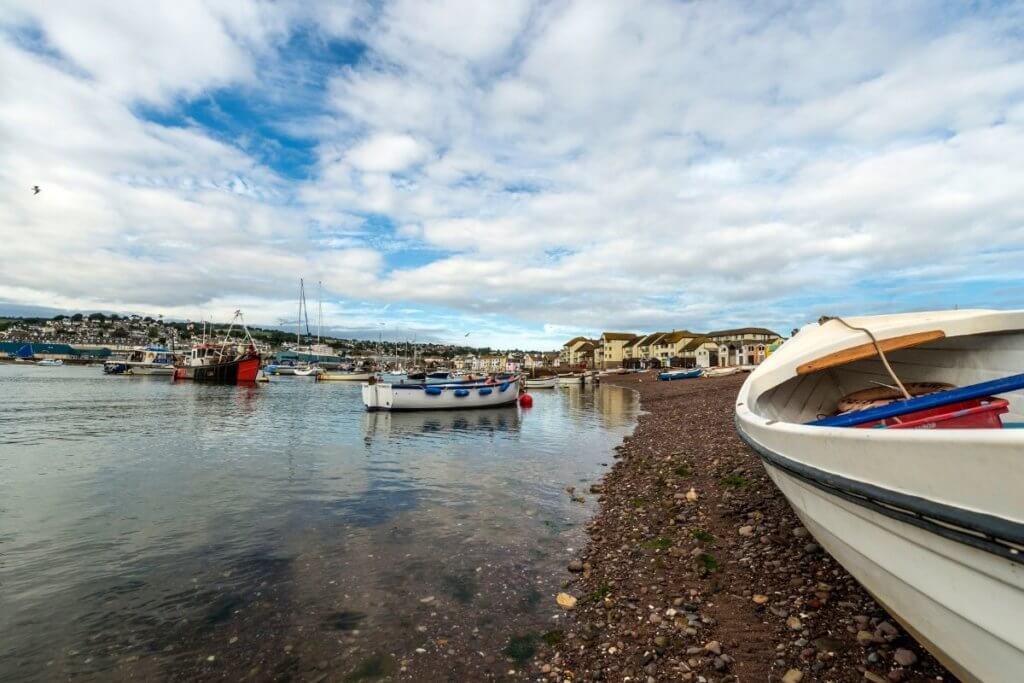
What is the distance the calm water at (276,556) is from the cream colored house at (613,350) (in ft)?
397

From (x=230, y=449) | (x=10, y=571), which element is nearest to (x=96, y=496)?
(x=10, y=571)

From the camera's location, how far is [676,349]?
120062mm

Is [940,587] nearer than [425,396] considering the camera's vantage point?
Yes

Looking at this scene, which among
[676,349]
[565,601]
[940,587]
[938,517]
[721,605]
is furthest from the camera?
[676,349]

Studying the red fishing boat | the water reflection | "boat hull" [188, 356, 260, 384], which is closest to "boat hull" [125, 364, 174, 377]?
the red fishing boat

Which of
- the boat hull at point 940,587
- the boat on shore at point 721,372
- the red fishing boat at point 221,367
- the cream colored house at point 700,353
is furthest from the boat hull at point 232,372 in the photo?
the cream colored house at point 700,353

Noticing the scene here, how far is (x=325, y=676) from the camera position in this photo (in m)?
5.49

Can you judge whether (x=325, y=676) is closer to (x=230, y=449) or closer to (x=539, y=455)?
(x=539, y=455)

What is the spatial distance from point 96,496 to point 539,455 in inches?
537

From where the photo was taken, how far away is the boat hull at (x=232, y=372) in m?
76.4

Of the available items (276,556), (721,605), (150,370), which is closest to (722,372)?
(721,605)

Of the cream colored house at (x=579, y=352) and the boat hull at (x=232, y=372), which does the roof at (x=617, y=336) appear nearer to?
the cream colored house at (x=579, y=352)

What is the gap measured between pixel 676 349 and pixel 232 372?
94.1 m

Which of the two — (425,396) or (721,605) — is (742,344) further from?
(721,605)
